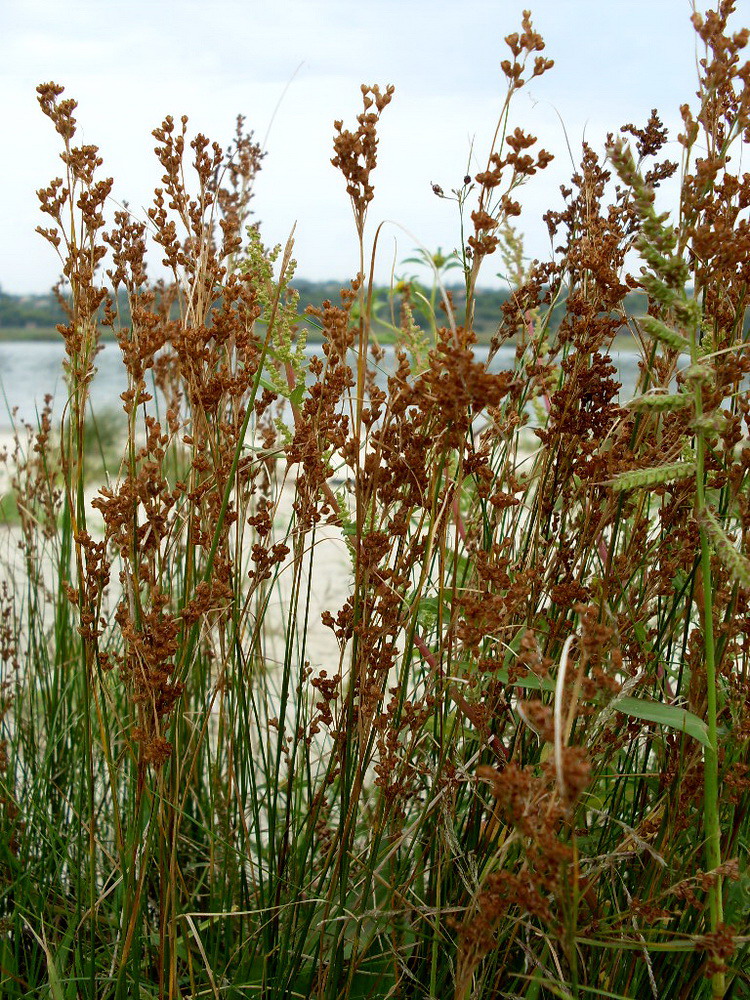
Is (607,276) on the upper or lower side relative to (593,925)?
upper

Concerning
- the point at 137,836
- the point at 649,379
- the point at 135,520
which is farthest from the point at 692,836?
the point at 135,520

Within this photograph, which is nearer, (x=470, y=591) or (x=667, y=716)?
(x=667, y=716)

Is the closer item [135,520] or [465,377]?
[465,377]

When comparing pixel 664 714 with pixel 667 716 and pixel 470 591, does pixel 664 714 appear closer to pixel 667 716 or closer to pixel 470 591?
pixel 667 716

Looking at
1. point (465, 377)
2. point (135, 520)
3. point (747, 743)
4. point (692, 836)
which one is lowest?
point (692, 836)

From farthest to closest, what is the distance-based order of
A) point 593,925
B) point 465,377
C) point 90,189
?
point 90,189, point 593,925, point 465,377

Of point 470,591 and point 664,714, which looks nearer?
point 664,714

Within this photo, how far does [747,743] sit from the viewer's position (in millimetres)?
1220

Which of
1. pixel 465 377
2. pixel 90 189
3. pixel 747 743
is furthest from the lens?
pixel 90 189

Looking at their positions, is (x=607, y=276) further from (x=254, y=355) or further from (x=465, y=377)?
(x=254, y=355)

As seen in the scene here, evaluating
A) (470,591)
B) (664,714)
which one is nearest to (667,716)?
(664,714)

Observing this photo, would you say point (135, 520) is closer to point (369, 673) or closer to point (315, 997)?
point (369, 673)

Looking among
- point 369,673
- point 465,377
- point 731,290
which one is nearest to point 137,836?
point 369,673

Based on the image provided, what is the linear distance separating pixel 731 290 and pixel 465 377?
27.2 inches
